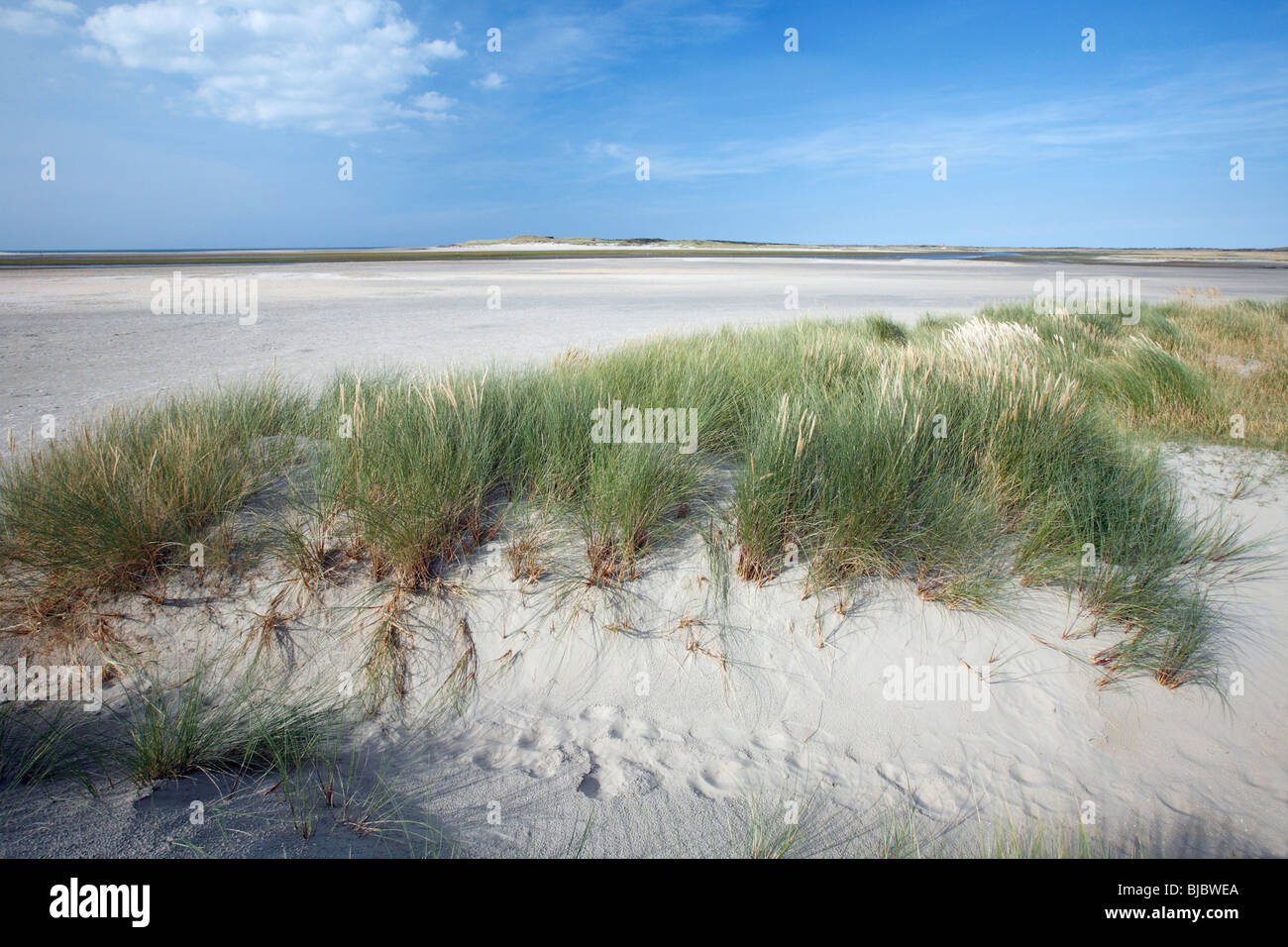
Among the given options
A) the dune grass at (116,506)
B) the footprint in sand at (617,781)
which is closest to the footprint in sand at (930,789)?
the footprint in sand at (617,781)

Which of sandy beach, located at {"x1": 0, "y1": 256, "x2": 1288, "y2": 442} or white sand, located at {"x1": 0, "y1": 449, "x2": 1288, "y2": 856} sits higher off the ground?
sandy beach, located at {"x1": 0, "y1": 256, "x2": 1288, "y2": 442}

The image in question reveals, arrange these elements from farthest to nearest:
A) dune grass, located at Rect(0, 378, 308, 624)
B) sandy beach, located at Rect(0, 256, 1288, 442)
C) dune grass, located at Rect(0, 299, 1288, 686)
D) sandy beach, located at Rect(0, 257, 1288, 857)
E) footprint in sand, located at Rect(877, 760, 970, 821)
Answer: sandy beach, located at Rect(0, 256, 1288, 442) → dune grass, located at Rect(0, 299, 1288, 686) → dune grass, located at Rect(0, 378, 308, 624) → footprint in sand, located at Rect(877, 760, 970, 821) → sandy beach, located at Rect(0, 257, 1288, 857)

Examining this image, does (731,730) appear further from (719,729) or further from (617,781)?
(617,781)

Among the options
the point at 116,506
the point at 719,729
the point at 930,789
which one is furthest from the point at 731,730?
the point at 116,506

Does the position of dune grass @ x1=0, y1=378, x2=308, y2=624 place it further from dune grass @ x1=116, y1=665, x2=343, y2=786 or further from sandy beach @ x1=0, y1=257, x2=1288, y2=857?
dune grass @ x1=116, y1=665, x2=343, y2=786

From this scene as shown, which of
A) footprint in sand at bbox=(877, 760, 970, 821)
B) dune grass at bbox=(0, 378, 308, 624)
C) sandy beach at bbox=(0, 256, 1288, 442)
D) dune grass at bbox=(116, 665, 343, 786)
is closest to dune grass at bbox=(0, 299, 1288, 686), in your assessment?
dune grass at bbox=(0, 378, 308, 624)

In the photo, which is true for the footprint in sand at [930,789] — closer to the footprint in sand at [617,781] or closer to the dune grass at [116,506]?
the footprint in sand at [617,781]

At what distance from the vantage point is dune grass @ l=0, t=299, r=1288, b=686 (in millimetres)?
3426

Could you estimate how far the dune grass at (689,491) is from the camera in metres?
3.43

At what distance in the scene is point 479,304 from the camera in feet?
62.1

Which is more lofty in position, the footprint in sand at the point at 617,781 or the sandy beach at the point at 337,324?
the sandy beach at the point at 337,324
